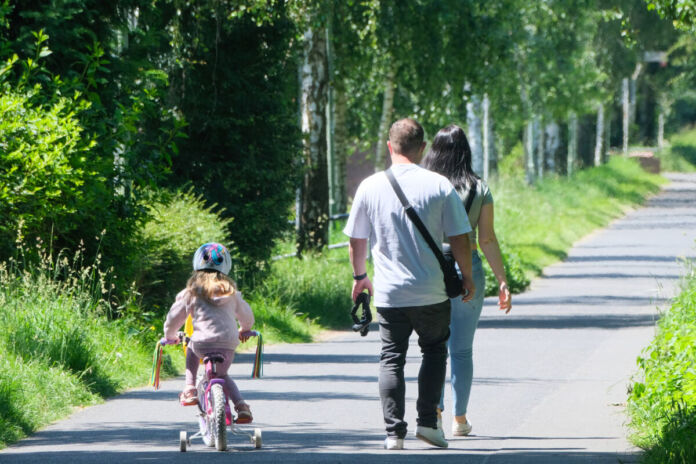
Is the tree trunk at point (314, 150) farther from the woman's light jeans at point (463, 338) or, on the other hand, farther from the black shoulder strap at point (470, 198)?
the black shoulder strap at point (470, 198)

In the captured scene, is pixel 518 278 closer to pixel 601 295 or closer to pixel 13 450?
pixel 601 295

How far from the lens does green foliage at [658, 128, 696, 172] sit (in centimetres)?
7656

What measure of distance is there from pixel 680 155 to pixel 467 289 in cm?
7446

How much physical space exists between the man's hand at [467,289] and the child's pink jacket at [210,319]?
119 centimetres

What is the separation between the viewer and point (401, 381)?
766 centimetres

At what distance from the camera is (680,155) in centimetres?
7988

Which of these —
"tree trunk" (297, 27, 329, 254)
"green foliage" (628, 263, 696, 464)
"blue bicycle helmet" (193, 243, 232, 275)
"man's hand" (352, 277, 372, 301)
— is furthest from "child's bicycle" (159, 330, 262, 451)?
"tree trunk" (297, 27, 329, 254)

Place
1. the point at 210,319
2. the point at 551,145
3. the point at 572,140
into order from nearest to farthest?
the point at 210,319 → the point at 551,145 → the point at 572,140

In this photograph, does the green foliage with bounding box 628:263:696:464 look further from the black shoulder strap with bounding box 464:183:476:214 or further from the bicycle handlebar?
the bicycle handlebar

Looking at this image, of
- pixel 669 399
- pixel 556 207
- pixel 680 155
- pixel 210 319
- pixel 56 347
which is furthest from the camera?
pixel 680 155

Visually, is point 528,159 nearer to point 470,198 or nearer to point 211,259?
point 470,198

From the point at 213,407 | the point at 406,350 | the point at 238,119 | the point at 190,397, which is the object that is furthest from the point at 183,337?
the point at 238,119

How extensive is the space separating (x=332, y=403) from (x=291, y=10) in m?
7.70

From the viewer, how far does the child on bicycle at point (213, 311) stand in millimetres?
7590
